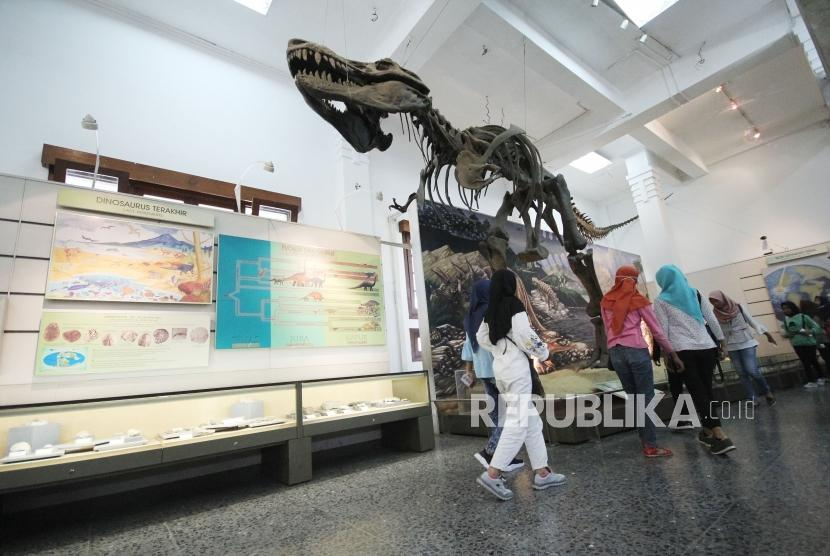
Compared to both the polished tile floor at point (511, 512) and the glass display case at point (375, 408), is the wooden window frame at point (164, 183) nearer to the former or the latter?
the glass display case at point (375, 408)

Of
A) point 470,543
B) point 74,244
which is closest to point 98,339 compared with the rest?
point 74,244

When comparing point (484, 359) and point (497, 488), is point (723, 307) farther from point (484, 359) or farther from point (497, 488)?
point (497, 488)

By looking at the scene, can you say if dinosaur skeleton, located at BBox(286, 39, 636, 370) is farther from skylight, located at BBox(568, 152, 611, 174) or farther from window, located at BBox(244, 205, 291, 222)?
skylight, located at BBox(568, 152, 611, 174)

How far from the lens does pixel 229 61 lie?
6.45 meters

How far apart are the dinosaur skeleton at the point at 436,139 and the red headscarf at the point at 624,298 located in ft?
2.41

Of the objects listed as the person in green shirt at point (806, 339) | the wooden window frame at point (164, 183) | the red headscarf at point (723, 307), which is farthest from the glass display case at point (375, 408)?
the person in green shirt at point (806, 339)

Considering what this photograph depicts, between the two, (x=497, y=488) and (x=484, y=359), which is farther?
(x=484, y=359)

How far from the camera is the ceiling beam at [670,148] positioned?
9625 mm

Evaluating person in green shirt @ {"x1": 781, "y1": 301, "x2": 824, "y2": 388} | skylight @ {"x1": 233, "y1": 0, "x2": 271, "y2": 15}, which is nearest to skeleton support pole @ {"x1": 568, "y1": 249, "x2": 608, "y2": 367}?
person in green shirt @ {"x1": 781, "y1": 301, "x2": 824, "y2": 388}

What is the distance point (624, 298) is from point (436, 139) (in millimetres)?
2259

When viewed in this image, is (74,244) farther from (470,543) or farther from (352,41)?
(352,41)

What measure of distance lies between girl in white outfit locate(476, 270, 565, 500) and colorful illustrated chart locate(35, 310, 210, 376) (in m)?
3.18

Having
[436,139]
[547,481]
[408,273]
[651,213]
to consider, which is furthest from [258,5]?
[651,213]

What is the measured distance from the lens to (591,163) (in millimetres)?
11789
